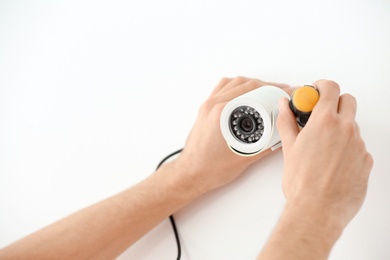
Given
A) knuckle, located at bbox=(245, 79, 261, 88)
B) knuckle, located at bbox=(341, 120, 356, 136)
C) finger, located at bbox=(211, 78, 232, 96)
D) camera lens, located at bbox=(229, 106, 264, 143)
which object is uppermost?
finger, located at bbox=(211, 78, 232, 96)

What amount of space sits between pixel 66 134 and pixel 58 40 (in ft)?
0.93

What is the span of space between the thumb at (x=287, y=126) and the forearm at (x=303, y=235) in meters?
0.09

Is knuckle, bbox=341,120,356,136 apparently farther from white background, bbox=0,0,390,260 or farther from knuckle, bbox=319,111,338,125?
white background, bbox=0,0,390,260

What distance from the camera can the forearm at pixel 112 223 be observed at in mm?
650

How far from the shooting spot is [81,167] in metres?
0.88

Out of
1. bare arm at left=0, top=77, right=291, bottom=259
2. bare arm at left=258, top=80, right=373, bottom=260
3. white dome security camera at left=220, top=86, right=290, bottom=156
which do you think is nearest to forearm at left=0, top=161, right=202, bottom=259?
bare arm at left=0, top=77, right=291, bottom=259

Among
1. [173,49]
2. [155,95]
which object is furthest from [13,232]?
[173,49]

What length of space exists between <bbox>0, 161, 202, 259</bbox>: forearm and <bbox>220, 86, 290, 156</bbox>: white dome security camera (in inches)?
6.2

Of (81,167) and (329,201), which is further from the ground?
(81,167)

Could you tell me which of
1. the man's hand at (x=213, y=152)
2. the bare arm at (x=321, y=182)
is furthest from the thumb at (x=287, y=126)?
the man's hand at (x=213, y=152)

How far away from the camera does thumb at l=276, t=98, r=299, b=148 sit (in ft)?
1.76

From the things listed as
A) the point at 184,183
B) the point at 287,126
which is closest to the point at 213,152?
the point at 184,183

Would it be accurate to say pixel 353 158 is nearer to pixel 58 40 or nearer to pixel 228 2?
pixel 228 2

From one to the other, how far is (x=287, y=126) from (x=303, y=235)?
0.48 ft
